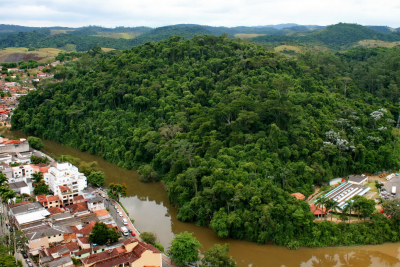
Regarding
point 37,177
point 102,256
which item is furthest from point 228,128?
point 102,256

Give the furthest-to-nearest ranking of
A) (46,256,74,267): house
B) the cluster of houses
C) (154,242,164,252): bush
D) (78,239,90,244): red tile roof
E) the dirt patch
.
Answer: the dirt patch < (154,242,164,252): bush < (78,239,90,244): red tile roof < the cluster of houses < (46,256,74,267): house

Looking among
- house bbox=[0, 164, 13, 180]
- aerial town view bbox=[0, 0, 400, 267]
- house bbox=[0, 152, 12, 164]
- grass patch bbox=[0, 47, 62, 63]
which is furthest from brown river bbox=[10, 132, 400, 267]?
grass patch bbox=[0, 47, 62, 63]

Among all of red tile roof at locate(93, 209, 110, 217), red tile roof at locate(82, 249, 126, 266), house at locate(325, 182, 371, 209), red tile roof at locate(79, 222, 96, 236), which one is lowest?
red tile roof at locate(93, 209, 110, 217)

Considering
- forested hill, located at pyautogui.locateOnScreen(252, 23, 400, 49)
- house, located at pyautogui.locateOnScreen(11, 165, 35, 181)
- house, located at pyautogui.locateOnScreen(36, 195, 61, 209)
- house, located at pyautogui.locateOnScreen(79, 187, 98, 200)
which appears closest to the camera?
house, located at pyautogui.locateOnScreen(36, 195, 61, 209)

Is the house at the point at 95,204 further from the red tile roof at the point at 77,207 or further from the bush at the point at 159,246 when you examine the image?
the bush at the point at 159,246

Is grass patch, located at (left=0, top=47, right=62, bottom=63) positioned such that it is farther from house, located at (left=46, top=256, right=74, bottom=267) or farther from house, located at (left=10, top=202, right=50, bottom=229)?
house, located at (left=46, top=256, right=74, bottom=267)

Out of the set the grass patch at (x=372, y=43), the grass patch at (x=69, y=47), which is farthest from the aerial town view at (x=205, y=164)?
the grass patch at (x=69, y=47)

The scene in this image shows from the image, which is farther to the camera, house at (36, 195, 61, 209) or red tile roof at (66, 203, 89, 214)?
house at (36, 195, 61, 209)

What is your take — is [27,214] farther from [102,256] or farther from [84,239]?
[102,256]

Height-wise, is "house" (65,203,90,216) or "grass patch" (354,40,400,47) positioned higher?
"grass patch" (354,40,400,47)
